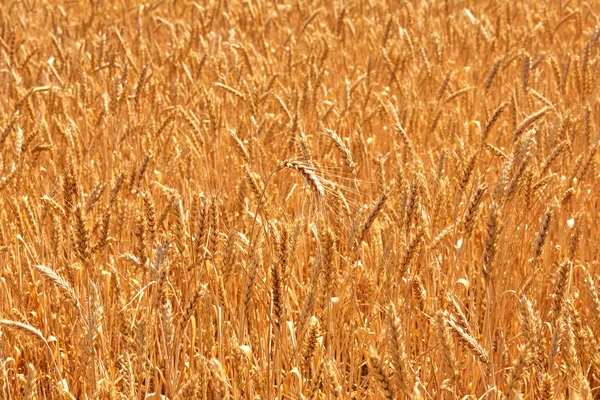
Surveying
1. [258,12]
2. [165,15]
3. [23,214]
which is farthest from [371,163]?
[165,15]

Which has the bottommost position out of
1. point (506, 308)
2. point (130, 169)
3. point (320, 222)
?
point (506, 308)

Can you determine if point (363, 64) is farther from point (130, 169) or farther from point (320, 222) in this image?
point (320, 222)

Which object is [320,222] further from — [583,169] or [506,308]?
[583,169]

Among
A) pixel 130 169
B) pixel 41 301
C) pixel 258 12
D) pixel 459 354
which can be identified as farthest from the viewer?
pixel 258 12

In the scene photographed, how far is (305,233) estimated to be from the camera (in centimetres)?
228

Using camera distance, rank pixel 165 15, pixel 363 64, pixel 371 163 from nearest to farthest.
Result: 1. pixel 371 163
2. pixel 363 64
3. pixel 165 15

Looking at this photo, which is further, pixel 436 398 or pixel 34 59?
pixel 34 59

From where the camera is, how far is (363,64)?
416 centimetres

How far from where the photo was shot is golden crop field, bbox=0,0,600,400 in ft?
4.49

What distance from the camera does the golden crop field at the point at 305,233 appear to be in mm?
1369

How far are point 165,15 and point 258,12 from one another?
130 cm

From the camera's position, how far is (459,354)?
167cm

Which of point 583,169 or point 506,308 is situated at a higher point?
point 583,169

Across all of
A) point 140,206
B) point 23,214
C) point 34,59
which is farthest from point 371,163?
point 34,59
